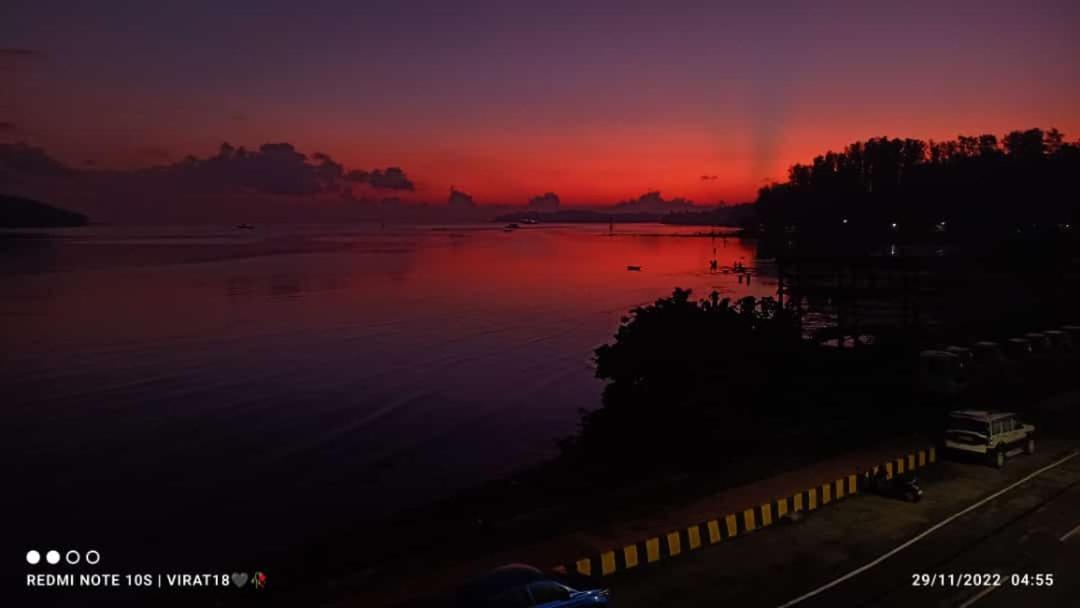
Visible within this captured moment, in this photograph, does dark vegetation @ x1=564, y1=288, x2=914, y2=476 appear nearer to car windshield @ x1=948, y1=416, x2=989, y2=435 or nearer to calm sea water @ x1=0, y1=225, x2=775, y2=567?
car windshield @ x1=948, y1=416, x2=989, y2=435

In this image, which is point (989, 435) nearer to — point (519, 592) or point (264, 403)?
point (519, 592)

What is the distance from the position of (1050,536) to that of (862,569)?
231 inches

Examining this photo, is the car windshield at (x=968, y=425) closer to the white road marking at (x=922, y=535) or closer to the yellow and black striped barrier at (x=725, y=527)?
the white road marking at (x=922, y=535)

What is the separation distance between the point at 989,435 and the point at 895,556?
30.6 feet

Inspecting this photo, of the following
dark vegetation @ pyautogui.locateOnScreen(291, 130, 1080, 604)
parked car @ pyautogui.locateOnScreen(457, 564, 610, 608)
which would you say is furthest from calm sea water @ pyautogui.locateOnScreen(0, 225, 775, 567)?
parked car @ pyautogui.locateOnScreen(457, 564, 610, 608)

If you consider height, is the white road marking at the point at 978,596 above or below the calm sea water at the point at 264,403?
above

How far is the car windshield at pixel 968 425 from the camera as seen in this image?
2439 centimetres

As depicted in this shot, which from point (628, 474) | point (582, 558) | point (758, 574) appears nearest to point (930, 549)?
point (758, 574)

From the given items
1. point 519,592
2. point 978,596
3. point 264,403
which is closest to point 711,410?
point 978,596

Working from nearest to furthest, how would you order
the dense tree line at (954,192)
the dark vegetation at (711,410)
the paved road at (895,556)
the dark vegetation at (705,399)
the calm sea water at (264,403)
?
the paved road at (895,556), the dark vegetation at (711,410), the dark vegetation at (705,399), the calm sea water at (264,403), the dense tree line at (954,192)

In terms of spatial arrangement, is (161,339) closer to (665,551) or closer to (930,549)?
(665,551)

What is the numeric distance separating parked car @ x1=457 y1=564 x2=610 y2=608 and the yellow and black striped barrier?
1.45 metres

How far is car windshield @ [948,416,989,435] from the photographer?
2439 cm

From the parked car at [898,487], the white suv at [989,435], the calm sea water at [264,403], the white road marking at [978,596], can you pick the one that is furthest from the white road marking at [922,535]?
the calm sea water at [264,403]
